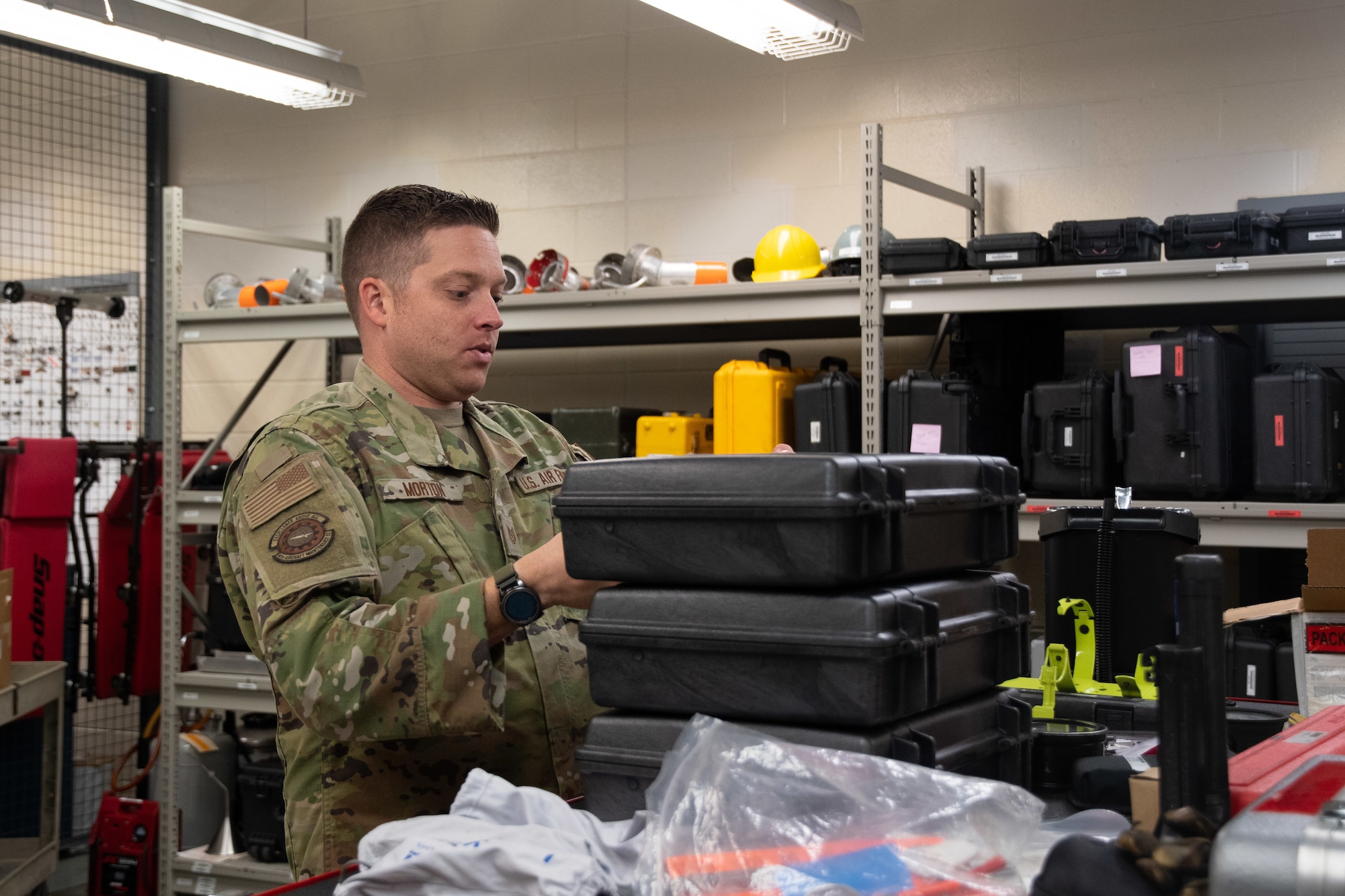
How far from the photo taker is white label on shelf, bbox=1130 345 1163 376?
319 cm

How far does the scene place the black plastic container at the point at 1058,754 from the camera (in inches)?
53.4

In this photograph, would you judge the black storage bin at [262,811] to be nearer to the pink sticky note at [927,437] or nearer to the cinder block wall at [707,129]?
the cinder block wall at [707,129]

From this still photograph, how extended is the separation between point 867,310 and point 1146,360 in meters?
0.76

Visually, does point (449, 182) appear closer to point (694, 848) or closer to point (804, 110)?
point (804, 110)

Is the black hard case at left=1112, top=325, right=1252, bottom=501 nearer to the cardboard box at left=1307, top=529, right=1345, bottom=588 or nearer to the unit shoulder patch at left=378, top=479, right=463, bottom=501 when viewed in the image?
the cardboard box at left=1307, top=529, right=1345, bottom=588

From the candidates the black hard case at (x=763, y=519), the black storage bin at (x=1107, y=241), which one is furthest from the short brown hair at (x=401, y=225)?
the black storage bin at (x=1107, y=241)

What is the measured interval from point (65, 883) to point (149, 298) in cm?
248

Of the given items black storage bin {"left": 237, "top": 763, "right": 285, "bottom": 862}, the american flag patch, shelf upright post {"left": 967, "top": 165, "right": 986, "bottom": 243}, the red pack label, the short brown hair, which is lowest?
black storage bin {"left": 237, "top": 763, "right": 285, "bottom": 862}

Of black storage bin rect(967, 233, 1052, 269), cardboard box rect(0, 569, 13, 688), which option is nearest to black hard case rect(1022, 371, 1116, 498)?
black storage bin rect(967, 233, 1052, 269)

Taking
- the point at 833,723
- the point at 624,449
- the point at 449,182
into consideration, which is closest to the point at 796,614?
the point at 833,723

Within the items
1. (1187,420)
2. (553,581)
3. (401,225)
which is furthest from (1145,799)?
(1187,420)

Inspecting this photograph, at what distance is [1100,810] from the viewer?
Answer: 1138 mm

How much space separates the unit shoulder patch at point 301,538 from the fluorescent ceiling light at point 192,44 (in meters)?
2.24

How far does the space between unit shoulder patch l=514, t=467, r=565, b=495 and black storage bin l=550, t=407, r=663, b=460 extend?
192 cm
